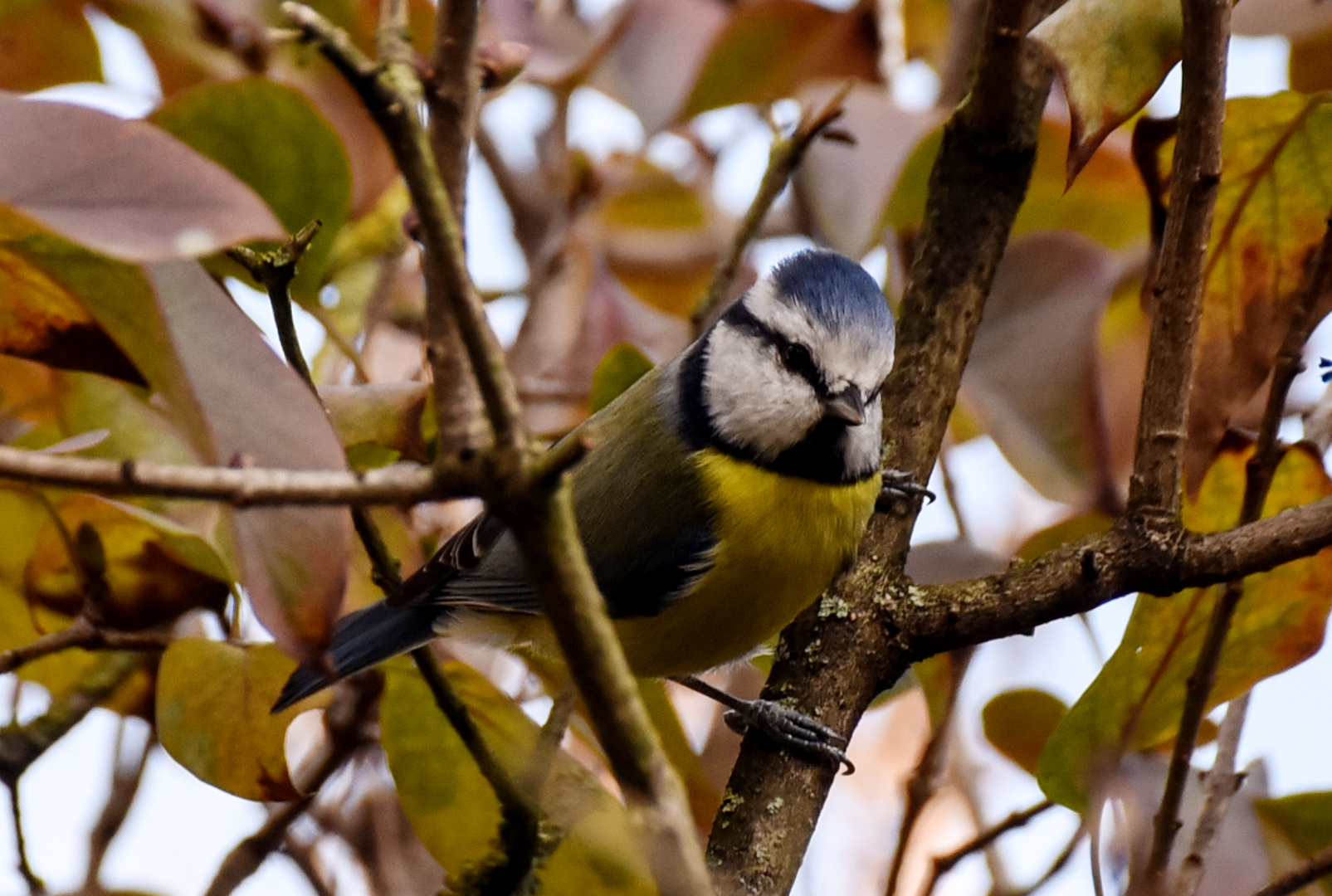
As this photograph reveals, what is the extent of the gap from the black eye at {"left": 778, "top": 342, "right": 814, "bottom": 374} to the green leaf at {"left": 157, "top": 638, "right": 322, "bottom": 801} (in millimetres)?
657

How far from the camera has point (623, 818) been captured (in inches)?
36.0

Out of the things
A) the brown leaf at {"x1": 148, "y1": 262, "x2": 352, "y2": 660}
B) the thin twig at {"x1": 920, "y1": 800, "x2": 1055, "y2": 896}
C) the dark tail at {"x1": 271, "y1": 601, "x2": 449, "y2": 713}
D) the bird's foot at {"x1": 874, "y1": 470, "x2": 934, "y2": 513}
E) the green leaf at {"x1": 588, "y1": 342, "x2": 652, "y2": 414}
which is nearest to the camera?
the brown leaf at {"x1": 148, "y1": 262, "x2": 352, "y2": 660}

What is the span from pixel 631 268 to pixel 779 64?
1.48 ft

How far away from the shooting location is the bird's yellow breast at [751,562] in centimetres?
133

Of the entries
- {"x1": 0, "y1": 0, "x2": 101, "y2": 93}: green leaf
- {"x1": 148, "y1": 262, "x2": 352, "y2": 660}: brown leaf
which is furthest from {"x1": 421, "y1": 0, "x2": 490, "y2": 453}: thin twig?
{"x1": 0, "y1": 0, "x2": 101, "y2": 93}: green leaf

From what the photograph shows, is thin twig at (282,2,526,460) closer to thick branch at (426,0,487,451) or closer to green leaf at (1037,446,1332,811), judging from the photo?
thick branch at (426,0,487,451)

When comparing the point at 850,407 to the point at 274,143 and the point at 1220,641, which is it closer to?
the point at 1220,641

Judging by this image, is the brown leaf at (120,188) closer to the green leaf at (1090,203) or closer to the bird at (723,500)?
the bird at (723,500)

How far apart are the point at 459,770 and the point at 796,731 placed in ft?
0.89

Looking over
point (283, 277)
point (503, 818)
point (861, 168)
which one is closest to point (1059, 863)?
point (503, 818)

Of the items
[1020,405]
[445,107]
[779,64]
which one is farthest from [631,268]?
[445,107]

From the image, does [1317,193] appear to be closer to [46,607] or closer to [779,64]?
[779,64]

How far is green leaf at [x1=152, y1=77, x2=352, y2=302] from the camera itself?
3.41ft

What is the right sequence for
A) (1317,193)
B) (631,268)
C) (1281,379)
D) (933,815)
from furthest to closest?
(933,815) → (631,268) → (1317,193) → (1281,379)
